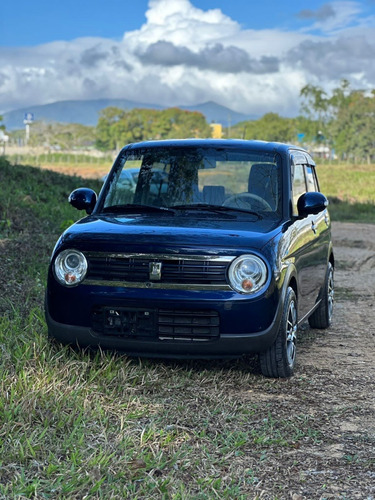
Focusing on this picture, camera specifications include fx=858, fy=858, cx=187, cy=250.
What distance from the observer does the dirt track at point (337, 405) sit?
4266 mm

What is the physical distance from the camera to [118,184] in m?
7.11

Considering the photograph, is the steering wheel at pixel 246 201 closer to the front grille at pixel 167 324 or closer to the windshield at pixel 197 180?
the windshield at pixel 197 180

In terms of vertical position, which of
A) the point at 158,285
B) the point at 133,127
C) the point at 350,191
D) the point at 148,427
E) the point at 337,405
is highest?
the point at 133,127

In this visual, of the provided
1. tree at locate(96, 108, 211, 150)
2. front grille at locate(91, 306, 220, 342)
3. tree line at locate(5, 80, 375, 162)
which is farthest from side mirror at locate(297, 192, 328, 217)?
tree at locate(96, 108, 211, 150)

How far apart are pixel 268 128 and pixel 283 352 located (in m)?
147

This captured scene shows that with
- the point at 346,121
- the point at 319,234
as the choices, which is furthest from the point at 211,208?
Result: the point at 346,121

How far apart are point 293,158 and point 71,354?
2624 millimetres

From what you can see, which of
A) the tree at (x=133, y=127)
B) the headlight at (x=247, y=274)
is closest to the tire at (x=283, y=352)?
the headlight at (x=247, y=274)

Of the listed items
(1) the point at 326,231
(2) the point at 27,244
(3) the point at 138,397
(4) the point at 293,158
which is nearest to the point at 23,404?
(3) the point at 138,397

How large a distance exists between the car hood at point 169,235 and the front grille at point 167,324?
410mm

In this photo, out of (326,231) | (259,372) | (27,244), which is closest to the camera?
(259,372)

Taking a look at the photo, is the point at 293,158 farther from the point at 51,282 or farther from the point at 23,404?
the point at 23,404

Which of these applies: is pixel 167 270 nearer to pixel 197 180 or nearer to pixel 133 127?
pixel 197 180

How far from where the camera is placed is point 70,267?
5902mm
